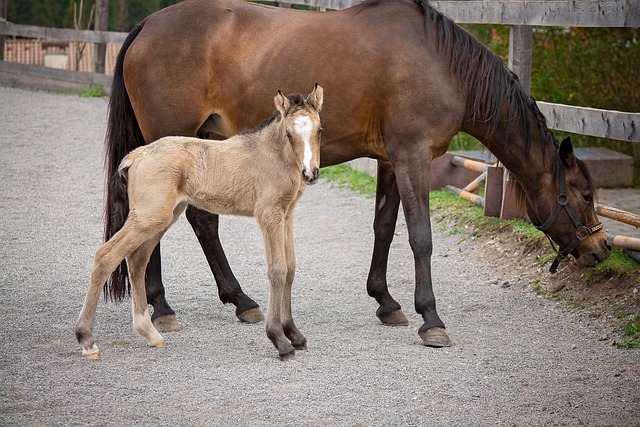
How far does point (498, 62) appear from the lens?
5777 mm

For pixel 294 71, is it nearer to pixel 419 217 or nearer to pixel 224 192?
pixel 224 192

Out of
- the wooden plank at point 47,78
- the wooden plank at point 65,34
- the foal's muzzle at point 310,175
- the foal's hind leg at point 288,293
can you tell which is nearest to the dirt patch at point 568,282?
the foal's hind leg at point 288,293

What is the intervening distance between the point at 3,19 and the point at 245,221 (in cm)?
1211

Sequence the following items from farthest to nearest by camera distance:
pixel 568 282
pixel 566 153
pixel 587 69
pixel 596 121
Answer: pixel 587 69
pixel 596 121
pixel 568 282
pixel 566 153

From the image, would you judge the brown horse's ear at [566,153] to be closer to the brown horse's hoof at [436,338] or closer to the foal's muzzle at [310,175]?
the brown horse's hoof at [436,338]

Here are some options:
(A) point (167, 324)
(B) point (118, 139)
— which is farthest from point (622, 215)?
(B) point (118, 139)

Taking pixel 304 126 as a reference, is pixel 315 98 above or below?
above

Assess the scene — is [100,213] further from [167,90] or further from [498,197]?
[498,197]

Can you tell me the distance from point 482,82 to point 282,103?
57.6 inches

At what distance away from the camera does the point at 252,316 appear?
5.94 m

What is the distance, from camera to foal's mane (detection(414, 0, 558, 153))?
5660mm

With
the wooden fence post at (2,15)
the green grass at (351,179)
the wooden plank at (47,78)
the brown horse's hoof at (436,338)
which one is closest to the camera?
the brown horse's hoof at (436,338)

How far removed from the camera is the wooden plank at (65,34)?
16781 millimetres

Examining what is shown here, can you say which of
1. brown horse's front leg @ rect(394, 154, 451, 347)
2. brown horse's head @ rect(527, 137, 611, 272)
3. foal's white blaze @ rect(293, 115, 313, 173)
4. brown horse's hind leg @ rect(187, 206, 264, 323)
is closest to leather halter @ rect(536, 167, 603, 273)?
brown horse's head @ rect(527, 137, 611, 272)
